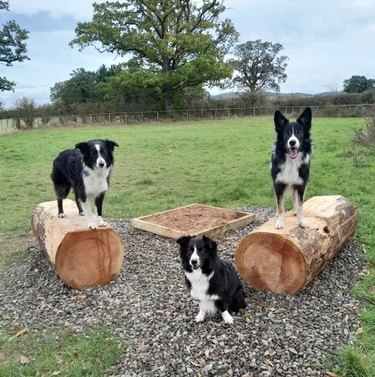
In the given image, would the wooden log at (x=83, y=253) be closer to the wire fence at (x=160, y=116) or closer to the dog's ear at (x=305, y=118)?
the dog's ear at (x=305, y=118)

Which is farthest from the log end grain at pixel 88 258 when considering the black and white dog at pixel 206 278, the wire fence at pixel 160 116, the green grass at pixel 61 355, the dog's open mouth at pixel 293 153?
the wire fence at pixel 160 116

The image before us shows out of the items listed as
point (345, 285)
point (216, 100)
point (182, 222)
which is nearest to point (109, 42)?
point (216, 100)

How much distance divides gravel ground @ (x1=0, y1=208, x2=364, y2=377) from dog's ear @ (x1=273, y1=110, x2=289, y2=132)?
6.76ft

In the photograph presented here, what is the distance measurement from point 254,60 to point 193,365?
6593 centimetres

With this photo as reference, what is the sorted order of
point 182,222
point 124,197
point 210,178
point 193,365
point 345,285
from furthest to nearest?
1. point 210,178
2. point 124,197
3. point 182,222
4. point 345,285
5. point 193,365

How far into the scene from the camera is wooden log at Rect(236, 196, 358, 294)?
4953 millimetres

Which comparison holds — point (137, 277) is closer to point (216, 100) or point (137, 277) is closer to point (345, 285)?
point (345, 285)

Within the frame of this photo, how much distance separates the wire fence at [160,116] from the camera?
34469 millimetres

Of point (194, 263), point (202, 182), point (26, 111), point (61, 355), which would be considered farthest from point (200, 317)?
point (26, 111)

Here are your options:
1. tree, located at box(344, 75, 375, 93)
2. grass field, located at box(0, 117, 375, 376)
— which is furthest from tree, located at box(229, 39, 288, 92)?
grass field, located at box(0, 117, 375, 376)

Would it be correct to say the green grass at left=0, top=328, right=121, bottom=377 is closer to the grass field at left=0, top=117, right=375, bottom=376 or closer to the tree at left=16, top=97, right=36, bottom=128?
the grass field at left=0, top=117, right=375, bottom=376

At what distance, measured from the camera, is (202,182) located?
12.3 m

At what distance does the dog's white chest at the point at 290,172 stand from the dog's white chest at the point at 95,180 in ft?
7.76

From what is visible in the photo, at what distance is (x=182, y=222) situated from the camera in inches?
310
